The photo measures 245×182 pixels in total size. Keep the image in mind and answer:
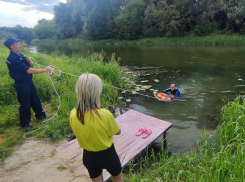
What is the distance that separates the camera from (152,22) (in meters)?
38.4

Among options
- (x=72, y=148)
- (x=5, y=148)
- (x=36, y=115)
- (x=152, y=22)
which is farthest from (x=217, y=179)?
(x=152, y=22)

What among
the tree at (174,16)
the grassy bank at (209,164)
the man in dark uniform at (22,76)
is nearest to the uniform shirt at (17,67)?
the man in dark uniform at (22,76)

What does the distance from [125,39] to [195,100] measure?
36.8 meters

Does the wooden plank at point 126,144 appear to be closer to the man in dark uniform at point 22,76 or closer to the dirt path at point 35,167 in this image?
the dirt path at point 35,167

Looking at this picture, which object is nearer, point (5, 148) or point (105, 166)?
point (105, 166)

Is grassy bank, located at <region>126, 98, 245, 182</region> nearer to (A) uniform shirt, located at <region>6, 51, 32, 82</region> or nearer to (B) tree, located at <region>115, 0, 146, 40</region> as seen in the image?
(A) uniform shirt, located at <region>6, 51, 32, 82</region>

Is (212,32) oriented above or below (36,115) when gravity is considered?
above

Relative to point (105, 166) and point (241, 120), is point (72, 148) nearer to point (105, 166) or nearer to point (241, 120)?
point (105, 166)

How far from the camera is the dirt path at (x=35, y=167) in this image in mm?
3172

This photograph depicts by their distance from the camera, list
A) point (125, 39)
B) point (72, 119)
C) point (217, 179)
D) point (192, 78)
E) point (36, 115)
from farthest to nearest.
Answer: point (125, 39), point (192, 78), point (36, 115), point (217, 179), point (72, 119)

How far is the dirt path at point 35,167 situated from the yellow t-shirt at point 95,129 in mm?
1287

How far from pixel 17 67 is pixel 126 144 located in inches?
116

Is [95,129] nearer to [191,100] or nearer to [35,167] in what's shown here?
[35,167]

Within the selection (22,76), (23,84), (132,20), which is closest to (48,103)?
(23,84)
